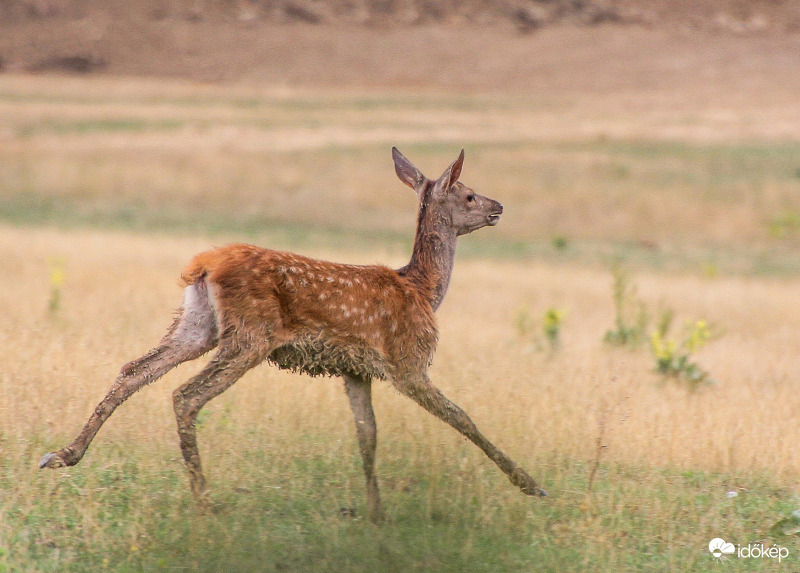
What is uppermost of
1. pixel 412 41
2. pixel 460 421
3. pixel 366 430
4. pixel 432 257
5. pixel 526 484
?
pixel 412 41

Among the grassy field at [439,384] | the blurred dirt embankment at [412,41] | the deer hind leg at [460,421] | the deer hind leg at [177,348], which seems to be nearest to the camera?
the grassy field at [439,384]

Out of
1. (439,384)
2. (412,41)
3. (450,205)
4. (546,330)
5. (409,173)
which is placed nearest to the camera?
(450,205)

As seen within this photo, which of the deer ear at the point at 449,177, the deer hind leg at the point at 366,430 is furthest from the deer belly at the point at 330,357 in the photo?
the deer ear at the point at 449,177

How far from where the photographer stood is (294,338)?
6.55 metres

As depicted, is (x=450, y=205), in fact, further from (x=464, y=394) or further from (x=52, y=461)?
(x=52, y=461)

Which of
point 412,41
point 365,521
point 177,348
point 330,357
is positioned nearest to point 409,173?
point 330,357

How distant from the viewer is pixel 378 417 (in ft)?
27.5

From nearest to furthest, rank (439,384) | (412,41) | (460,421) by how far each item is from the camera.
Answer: (460,421) → (439,384) → (412,41)

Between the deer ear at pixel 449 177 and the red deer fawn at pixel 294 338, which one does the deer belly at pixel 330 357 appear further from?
the deer ear at pixel 449 177

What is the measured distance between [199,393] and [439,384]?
3155 millimetres

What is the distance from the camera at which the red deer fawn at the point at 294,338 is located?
6.43 m

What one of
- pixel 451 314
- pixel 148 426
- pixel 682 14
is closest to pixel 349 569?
pixel 148 426

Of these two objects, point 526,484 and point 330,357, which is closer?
point 330,357

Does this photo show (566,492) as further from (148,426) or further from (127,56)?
(127,56)
